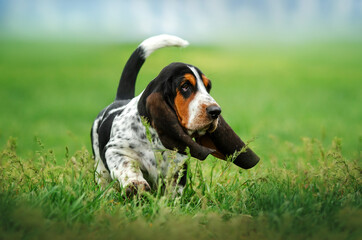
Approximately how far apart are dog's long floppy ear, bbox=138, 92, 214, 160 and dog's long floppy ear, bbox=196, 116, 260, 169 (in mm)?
265

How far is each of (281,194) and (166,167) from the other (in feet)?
3.17

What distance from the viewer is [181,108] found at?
3.37m

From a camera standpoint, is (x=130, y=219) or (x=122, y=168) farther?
(x=122, y=168)

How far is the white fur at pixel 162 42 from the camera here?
4301 millimetres

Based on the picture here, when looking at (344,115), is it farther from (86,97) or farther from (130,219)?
(130,219)

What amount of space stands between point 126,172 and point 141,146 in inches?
11.0

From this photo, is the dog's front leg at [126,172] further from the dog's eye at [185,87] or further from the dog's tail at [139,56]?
the dog's tail at [139,56]

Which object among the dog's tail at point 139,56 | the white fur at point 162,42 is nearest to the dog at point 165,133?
the dog's tail at point 139,56

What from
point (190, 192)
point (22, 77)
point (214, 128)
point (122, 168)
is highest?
point (214, 128)

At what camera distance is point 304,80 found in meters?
16.2

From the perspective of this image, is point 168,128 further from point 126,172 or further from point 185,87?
point 126,172

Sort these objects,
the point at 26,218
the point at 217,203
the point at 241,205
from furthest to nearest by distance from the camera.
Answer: the point at 217,203 < the point at 241,205 < the point at 26,218

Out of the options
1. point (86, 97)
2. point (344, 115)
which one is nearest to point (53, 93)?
point (86, 97)

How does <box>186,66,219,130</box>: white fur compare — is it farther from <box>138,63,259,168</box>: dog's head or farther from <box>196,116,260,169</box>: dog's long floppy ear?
<box>196,116,260,169</box>: dog's long floppy ear
